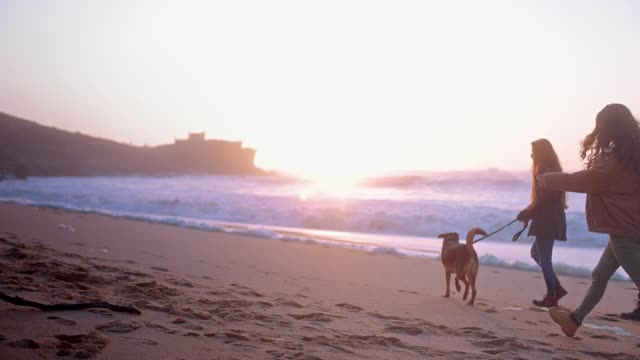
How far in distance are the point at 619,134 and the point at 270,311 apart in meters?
2.92

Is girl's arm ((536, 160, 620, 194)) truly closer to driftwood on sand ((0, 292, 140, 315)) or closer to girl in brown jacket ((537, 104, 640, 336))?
girl in brown jacket ((537, 104, 640, 336))

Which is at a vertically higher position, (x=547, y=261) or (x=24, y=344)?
(x=547, y=261)

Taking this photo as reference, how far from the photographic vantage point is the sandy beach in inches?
126

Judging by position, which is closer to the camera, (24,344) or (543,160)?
(24,344)

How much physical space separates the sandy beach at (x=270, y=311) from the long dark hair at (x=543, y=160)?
1265 millimetres

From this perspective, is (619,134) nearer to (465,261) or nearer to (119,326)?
(465,261)

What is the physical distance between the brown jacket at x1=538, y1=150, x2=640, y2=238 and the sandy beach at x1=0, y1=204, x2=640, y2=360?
915mm

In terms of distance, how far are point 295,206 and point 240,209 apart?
203 centimetres

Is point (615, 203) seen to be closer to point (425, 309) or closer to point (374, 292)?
point (425, 309)

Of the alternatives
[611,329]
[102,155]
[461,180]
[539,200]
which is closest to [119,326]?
[611,329]

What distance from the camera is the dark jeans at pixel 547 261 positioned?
566 cm


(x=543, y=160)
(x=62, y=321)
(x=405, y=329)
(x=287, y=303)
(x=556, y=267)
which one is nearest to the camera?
(x=62, y=321)

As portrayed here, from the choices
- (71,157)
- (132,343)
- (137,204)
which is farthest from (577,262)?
(71,157)

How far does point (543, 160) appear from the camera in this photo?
573 centimetres
